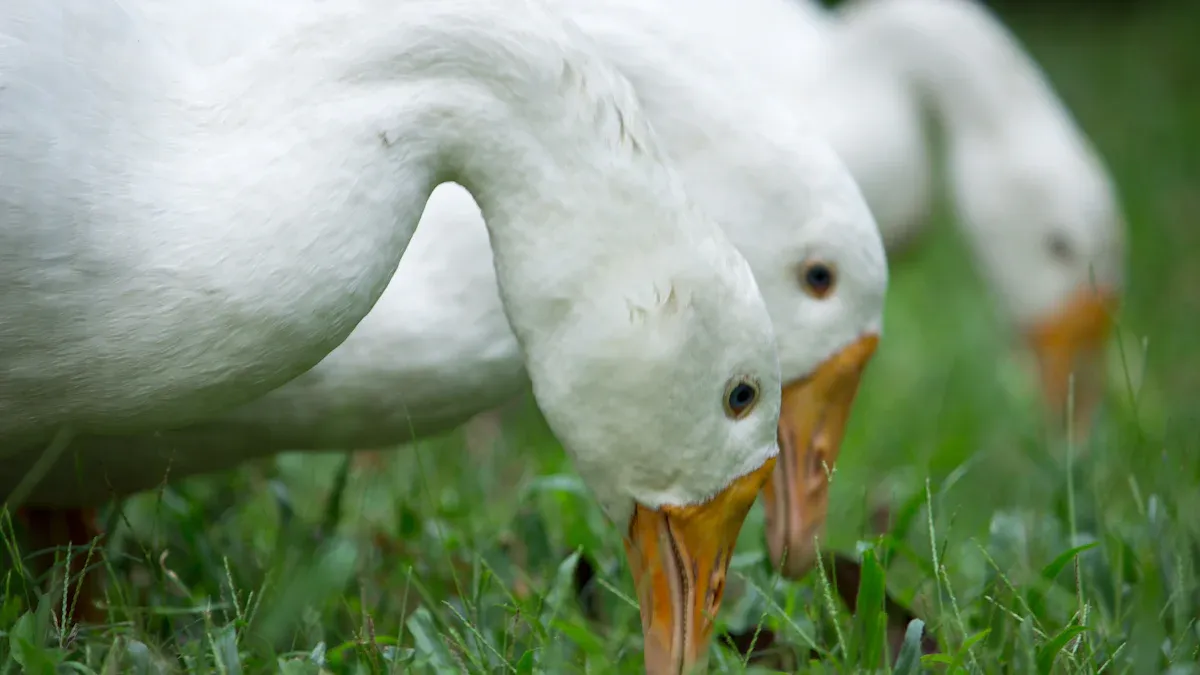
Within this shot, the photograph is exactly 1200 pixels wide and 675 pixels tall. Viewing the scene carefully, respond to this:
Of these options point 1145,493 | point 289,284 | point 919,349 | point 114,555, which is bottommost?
point 919,349

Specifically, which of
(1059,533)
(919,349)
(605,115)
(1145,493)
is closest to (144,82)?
(605,115)

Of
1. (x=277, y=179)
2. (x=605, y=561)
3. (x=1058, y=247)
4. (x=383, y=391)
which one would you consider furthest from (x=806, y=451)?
(x=1058, y=247)

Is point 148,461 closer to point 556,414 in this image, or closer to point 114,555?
point 114,555

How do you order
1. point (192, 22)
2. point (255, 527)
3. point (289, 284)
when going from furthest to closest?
point (255, 527) → point (192, 22) → point (289, 284)

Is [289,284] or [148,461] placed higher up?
[289,284]

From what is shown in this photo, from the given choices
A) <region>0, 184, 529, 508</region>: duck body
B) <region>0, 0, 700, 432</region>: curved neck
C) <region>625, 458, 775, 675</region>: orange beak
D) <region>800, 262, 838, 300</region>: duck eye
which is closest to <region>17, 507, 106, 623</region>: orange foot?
<region>0, 184, 529, 508</region>: duck body

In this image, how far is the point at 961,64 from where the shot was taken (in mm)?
4871

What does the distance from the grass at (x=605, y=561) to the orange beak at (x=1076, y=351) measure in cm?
13

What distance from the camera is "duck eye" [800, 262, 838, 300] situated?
112 inches

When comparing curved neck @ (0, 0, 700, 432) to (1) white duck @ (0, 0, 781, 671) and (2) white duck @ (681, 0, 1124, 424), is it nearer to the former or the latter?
(1) white duck @ (0, 0, 781, 671)

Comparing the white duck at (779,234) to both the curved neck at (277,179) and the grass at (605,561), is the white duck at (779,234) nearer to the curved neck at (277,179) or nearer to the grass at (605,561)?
the grass at (605,561)

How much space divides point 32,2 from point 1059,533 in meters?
2.24

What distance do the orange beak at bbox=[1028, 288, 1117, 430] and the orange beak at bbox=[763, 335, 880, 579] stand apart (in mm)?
2141

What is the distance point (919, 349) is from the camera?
5.46 meters
